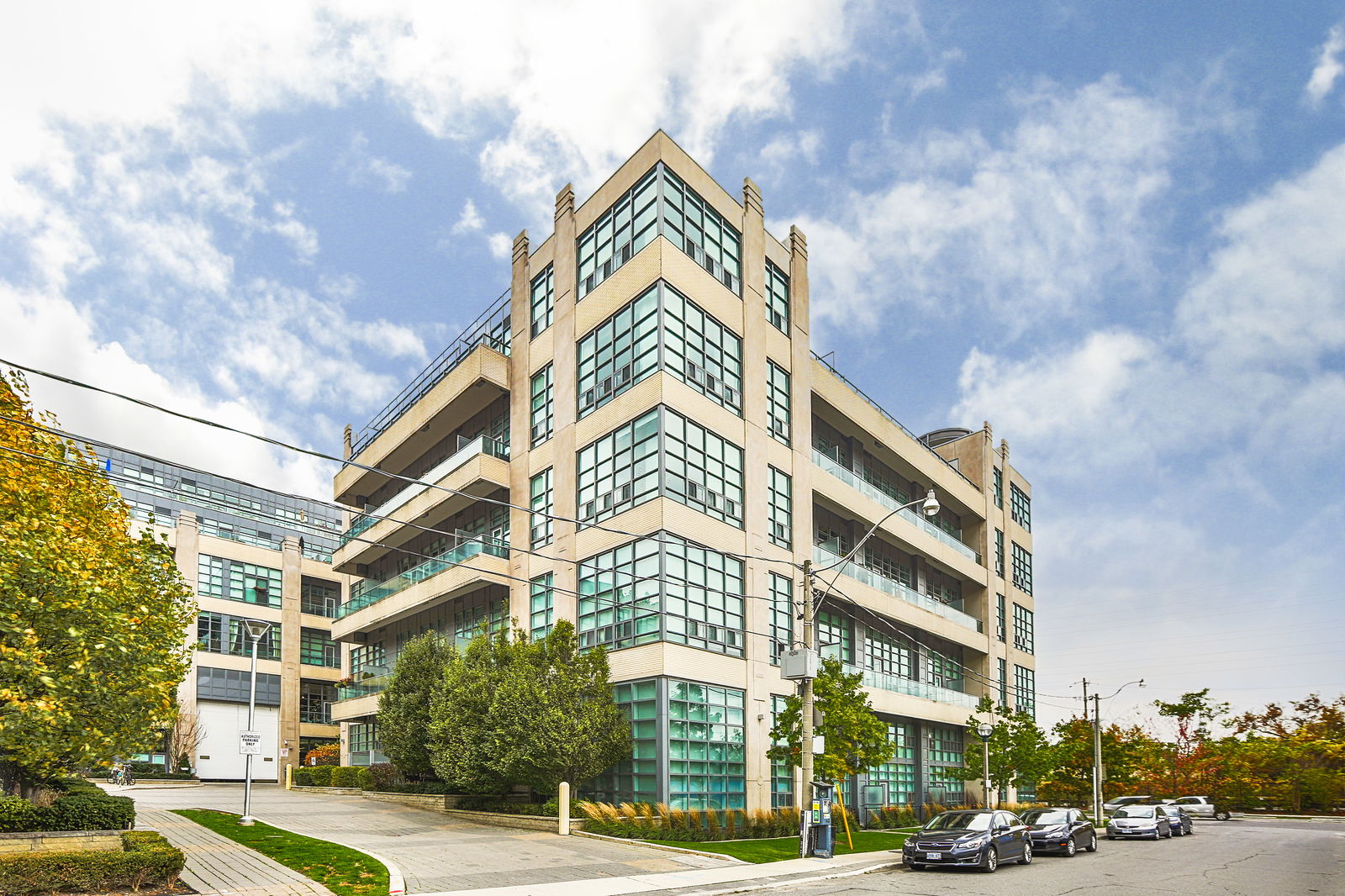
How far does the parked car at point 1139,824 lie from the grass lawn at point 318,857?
29114 mm

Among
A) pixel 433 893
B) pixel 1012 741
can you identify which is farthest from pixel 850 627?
pixel 433 893

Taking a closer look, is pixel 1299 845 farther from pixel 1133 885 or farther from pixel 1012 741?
pixel 1133 885

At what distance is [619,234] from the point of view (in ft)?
113

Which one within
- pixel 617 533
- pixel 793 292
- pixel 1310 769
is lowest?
pixel 1310 769

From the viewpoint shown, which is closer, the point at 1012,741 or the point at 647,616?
the point at 647,616

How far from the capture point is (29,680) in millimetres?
15477

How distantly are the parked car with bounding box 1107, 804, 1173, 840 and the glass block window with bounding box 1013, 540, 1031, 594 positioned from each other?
2088 centimetres

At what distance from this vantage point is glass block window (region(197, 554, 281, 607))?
65.2 metres

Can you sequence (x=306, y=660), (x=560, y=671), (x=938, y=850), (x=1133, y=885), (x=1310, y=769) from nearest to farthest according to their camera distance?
(x=1133, y=885), (x=938, y=850), (x=560, y=671), (x=1310, y=769), (x=306, y=660)

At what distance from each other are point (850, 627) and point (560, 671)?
16574 millimetres

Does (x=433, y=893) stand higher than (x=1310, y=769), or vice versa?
(x=433, y=893)

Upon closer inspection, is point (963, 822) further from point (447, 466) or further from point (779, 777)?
point (447, 466)

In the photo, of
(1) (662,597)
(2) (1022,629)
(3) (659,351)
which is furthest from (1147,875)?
(2) (1022,629)

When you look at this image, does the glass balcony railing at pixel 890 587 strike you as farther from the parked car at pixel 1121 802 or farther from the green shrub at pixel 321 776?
the green shrub at pixel 321 776
